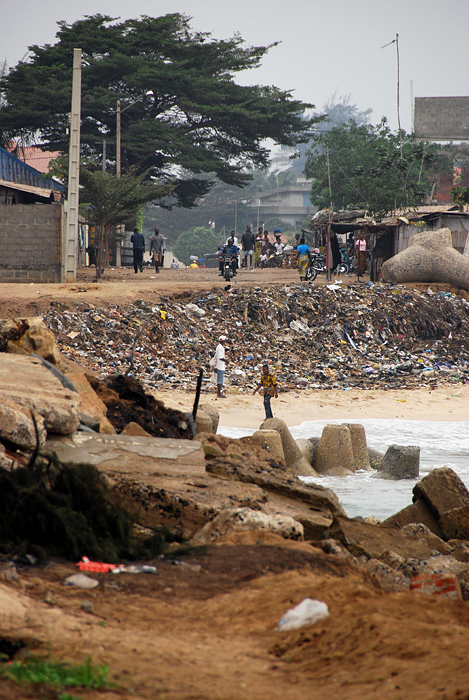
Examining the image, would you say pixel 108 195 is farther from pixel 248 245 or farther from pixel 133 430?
pixel 133 430

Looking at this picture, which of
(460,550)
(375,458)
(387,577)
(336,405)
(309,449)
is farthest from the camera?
(336,405)

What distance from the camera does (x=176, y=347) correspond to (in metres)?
16.5

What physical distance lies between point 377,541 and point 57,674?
338 cm

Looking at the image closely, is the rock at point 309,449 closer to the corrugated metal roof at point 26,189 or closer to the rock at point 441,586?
the rock at point 441,586

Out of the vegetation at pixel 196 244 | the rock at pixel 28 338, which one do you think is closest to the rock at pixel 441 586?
the rock at pixel 28 338

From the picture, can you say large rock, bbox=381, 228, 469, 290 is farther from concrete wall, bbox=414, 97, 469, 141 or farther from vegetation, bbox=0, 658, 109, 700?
vegetation, bbox=0, 658, 109, 700

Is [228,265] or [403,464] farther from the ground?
[228,265]

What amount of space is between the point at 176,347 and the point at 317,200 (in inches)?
844

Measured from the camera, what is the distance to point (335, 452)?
980 cm

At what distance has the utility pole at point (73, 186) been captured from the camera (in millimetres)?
16719

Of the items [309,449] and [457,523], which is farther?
[309,449]

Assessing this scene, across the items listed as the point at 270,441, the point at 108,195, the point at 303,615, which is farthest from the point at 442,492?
the point at 108,195

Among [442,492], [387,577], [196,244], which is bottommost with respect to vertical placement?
[442,492]

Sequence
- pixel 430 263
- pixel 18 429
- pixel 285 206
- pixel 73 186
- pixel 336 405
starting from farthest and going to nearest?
pixel 285 206 → pixel 430 263 → pixel 73 186 → pixel 336 405 → pixel 18 429
